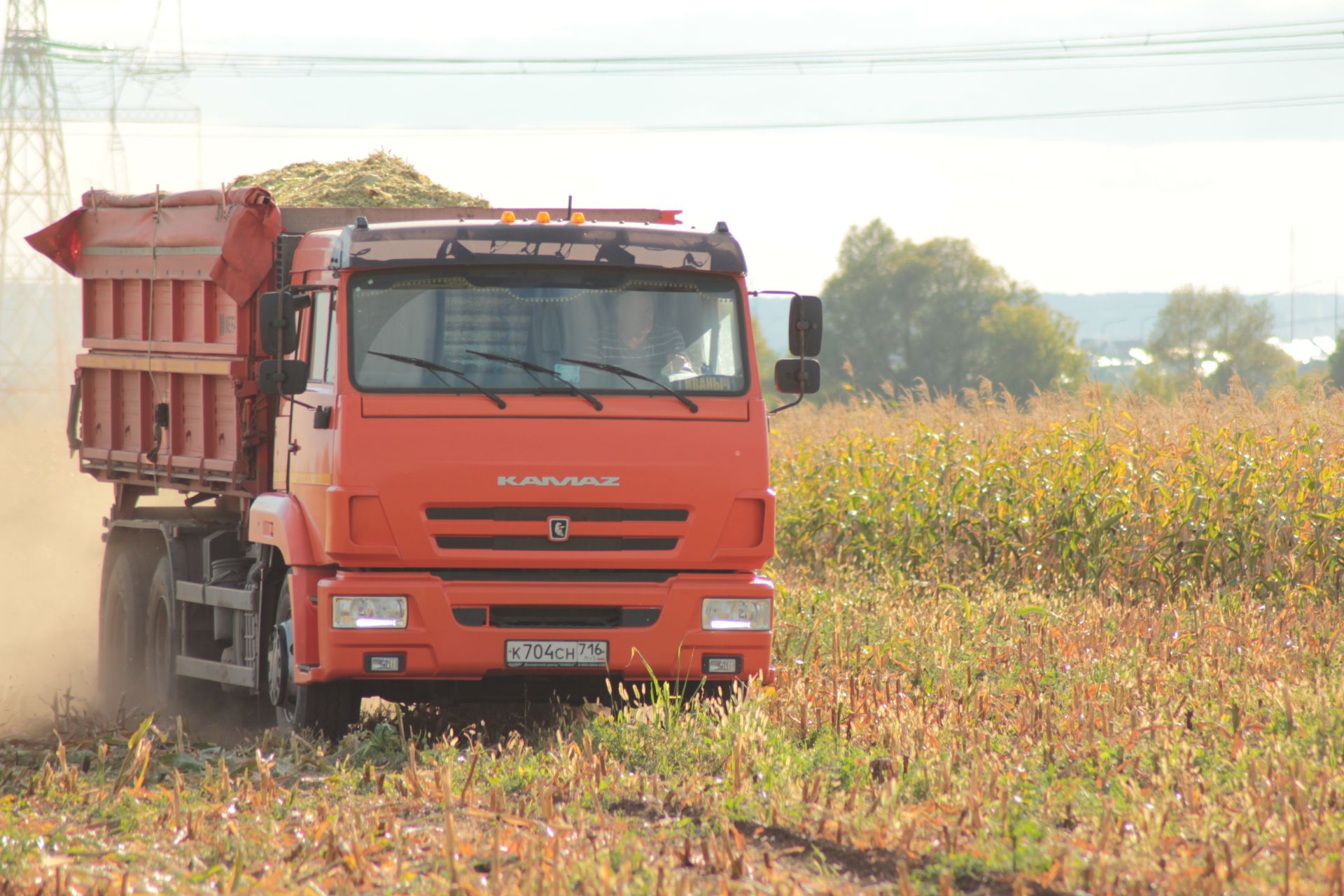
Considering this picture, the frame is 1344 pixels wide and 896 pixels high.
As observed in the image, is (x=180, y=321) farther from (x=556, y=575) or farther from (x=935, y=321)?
(x=935, y=321)

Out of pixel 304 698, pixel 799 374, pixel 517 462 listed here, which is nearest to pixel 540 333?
pixel 517 462

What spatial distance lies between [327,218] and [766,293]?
3.11 m

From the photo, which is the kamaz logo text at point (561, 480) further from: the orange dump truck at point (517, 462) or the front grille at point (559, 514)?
the front grille at point (559, 514)

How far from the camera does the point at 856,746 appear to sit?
786 cm

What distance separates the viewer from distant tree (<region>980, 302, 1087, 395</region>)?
337 feet

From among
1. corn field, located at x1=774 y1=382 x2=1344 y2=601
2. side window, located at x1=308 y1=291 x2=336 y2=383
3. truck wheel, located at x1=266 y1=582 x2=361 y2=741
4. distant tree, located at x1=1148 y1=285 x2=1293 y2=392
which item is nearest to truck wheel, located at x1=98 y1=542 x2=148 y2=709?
truck wheel, located at x1=266 y1=582 x2=361 y2=741

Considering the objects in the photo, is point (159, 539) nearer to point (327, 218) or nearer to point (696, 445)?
point (327, 218)

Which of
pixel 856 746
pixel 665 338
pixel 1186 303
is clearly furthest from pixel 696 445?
pixel 1186 303

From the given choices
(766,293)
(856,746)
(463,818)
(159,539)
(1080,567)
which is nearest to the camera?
(463,818)

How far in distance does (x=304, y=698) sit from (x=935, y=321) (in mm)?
100245

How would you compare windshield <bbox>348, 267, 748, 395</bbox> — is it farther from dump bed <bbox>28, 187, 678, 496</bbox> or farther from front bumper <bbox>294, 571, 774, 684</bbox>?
front bumper <bbox>294, 571, 774, 684</bbox>

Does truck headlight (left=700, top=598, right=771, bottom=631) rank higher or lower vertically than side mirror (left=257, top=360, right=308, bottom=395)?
lower

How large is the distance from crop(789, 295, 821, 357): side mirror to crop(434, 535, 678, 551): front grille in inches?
57.5

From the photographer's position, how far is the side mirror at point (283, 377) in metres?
8.96
